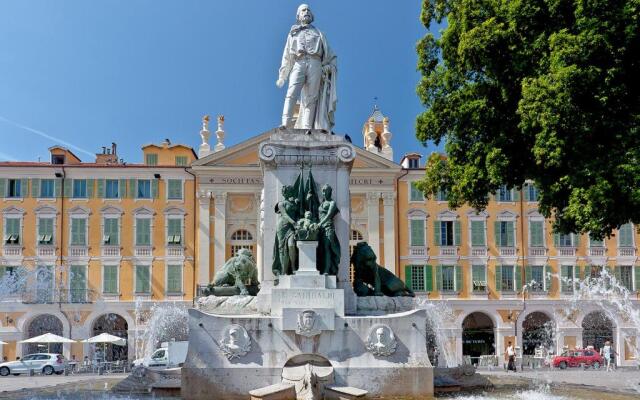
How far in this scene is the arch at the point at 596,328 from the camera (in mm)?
52812

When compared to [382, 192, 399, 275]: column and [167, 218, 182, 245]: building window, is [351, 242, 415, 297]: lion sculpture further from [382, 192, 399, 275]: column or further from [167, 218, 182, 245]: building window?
[167, 218, 182, 245]: building window

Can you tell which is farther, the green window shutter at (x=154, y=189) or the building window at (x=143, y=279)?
the green window shutter at (x=154, y=189)

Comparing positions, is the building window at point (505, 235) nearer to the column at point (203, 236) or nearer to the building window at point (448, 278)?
the building window at point (448, 278)

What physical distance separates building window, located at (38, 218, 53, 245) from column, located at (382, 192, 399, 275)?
21.2m

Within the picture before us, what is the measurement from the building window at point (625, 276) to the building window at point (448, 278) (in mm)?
10180

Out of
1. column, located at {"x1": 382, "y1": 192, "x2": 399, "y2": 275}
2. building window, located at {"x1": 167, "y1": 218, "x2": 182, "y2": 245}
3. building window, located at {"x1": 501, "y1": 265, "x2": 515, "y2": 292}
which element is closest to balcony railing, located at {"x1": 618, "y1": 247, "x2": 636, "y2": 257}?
building window, located at {"x1": 501, "y1": 265, "x2": 515, "y2": 292}

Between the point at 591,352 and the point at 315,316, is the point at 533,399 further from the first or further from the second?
the point at 591,352

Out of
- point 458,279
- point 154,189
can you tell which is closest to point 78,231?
point 154,189

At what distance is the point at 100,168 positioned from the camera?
53031 millimetres

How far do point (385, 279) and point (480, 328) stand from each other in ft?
136

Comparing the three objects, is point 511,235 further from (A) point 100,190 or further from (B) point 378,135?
(A) point 100,190

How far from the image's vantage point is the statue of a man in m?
14.1

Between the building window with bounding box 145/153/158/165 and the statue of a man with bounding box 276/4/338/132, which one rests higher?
the building window with bounding box 145/153/158/165

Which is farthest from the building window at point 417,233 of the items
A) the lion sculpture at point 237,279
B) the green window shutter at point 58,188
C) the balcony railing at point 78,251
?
the lion sculpture at point 237,279
